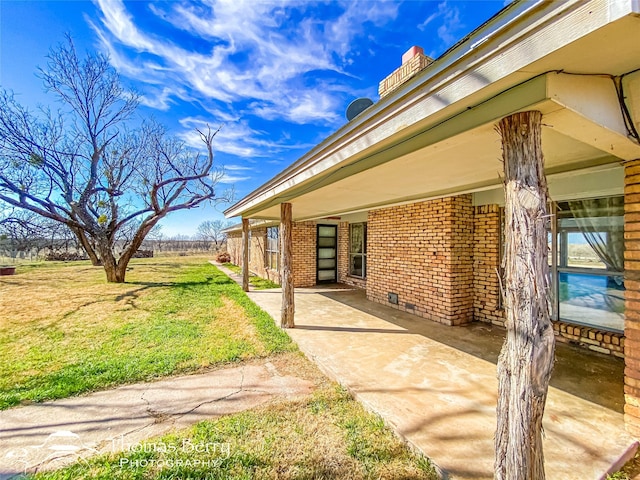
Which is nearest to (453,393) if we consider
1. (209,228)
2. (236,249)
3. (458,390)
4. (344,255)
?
(458,390)

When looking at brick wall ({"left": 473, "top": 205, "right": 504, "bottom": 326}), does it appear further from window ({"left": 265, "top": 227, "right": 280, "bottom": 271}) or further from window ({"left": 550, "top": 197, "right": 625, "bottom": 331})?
window ({"left": 265, "top": 227, "right": 280, "bottom": 271})

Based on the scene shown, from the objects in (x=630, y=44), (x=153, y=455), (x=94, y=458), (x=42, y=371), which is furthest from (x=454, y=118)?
(x=42, y=371)

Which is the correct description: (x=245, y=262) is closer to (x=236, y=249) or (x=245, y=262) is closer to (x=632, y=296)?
(x=632, y=296)

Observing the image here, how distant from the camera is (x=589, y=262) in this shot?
3.81 metres


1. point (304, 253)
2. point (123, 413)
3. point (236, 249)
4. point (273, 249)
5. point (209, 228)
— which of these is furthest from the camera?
point (209, 228)

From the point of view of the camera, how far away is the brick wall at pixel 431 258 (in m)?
5.18

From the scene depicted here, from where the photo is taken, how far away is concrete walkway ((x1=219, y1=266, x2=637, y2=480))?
1.98 metres

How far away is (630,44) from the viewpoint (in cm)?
116

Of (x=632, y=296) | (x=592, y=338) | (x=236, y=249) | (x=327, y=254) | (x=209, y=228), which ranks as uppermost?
(x=209, y=228)

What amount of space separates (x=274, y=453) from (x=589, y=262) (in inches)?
183

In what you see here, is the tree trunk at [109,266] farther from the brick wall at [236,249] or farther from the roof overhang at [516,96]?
the roof overhang at [516,96]

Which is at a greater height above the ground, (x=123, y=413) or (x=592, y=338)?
(x=592, y=338)

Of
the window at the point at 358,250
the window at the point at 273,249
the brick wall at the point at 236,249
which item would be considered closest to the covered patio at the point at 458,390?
the window at the point at 358,250

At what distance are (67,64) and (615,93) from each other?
16514mm
